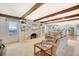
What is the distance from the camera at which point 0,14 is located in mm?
1695

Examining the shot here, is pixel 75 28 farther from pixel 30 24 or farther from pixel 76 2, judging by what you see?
pixel 30 24

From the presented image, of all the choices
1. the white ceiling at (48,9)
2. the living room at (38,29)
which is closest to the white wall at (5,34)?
the living room at (38,29)

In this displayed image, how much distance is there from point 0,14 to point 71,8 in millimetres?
1281

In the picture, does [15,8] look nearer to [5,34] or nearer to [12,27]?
[12,27]

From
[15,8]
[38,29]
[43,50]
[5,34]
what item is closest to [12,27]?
[5,34]

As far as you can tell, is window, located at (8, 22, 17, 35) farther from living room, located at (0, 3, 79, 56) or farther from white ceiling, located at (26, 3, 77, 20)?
white ceiling, located at (26, 3, 77, 20)

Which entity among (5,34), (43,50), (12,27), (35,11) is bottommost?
(43,50)

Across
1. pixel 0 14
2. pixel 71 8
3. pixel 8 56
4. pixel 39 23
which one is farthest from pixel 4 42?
pixel 71 8

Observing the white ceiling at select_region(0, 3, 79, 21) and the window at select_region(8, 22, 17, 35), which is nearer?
the white ceiling at select_region(0, 3, 79, 21)

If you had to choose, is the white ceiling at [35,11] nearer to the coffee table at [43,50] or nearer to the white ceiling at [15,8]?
the white ceiling at [15,8]

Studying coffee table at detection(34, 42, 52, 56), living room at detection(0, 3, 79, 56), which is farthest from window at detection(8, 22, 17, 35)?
coffee table at detection(34, 42, 52, 56)

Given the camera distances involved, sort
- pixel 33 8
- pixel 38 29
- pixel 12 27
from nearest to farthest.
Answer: pixel 33 8, pixel 12 27, pixel 38 29

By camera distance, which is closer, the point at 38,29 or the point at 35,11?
the point at 35,11

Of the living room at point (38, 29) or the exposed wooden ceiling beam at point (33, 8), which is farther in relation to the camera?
the living room at point (38, 29)
